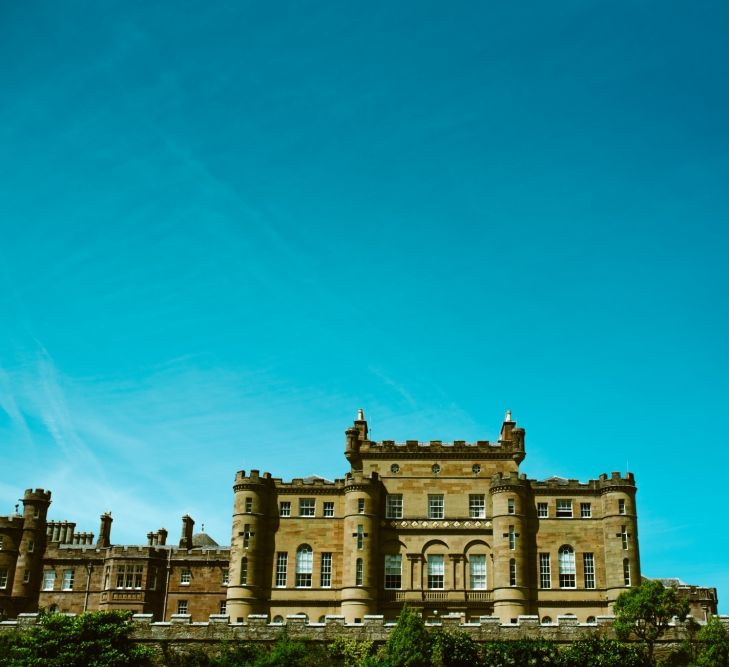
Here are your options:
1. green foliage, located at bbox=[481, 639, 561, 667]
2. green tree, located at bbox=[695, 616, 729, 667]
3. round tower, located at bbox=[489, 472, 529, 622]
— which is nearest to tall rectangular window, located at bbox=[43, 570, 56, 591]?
round tower, located at bbox=[489, 472, 529, 622]

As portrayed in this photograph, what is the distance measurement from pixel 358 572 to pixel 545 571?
474 inches

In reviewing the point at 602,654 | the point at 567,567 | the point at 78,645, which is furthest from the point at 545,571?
the point at 78,645

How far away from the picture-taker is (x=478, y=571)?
57031mm

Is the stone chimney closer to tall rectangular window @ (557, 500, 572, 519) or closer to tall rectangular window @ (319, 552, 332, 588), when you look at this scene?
tall rectangular window @ (319, 552, 332, 588)

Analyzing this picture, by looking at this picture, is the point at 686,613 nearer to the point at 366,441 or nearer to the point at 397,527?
the point at 397,527

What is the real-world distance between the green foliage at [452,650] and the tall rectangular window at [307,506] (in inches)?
699

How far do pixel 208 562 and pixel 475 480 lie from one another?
2196cm

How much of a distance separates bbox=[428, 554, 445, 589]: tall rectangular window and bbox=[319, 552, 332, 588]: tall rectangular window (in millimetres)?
6544

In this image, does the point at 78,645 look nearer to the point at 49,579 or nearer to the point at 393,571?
the point at 393,571

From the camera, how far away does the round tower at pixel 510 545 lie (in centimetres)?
5450

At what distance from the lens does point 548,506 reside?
2281 inches

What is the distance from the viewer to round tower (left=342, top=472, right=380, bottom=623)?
55125 millimetres

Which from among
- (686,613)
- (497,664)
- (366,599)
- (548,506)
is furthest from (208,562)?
(686,613)

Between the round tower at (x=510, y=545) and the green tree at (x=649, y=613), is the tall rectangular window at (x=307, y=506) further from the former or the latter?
the green tree at (x=649, y=613)
